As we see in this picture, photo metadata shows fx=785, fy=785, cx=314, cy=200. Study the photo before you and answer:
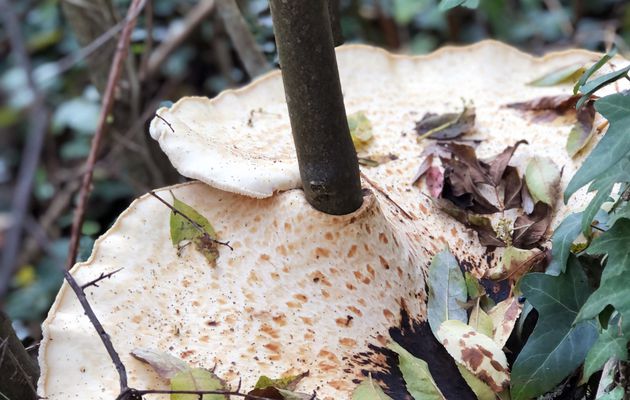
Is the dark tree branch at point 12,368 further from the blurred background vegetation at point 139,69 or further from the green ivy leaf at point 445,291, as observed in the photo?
the blurred background vegetation at point 139,69

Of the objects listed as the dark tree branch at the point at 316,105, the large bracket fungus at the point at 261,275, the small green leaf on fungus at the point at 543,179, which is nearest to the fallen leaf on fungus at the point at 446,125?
the large bracket fungus at the point at 261,275

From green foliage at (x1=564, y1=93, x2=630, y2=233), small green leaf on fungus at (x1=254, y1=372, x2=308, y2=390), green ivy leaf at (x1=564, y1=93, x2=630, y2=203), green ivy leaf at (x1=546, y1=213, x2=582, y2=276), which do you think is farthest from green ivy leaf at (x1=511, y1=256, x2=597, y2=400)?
small green leaf on fungus at (x1=254, y1=372, x2=308, y2=390)

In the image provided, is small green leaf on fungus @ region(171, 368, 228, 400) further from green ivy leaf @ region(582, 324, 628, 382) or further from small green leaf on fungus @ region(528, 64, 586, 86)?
small green leaf on fungus @ region(528, 64, 586, 86)

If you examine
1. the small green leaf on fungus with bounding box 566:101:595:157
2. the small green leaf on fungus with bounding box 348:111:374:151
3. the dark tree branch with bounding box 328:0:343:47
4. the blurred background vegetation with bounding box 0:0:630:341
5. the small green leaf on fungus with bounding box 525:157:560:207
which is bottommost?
the blurred background vegetation with bounding box 0:0:630:341

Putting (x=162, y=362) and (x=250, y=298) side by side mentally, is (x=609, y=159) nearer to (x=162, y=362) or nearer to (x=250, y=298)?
(x=250, y=298)

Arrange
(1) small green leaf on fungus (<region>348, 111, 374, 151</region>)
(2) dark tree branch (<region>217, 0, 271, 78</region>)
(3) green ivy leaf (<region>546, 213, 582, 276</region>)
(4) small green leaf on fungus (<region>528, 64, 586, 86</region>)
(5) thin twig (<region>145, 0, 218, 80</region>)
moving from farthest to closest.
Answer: (5) thin twig (<region>145, 0, 218, 80</region>), (2) dark tree branch (<region>217, 0, 271, 78</region>), (4) small green leaf on fungus (<region>528, 64, 586, 86</region>), (1) small green leaf on fungus (<region>348, 111, 374, 151</region>), (3) green ivy leaf (<region>546, 213, 582, 276</region>)

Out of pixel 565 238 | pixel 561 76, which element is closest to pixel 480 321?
pixel 565 238
